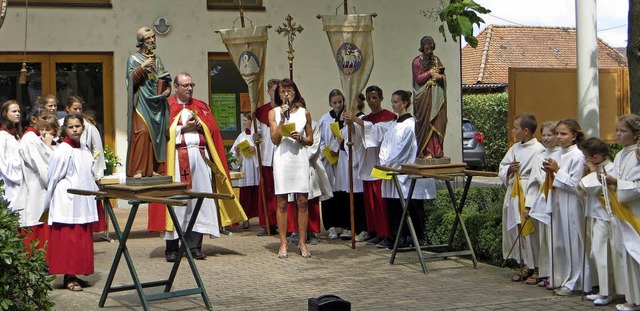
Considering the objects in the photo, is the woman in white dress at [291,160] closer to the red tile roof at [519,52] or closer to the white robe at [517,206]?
the white robe at [517,206]

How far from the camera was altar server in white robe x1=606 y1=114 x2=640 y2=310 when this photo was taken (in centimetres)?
851

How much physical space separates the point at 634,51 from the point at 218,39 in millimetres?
9293

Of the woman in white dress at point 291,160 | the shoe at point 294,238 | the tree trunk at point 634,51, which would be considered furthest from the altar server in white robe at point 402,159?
the tree trunk at point 634,51

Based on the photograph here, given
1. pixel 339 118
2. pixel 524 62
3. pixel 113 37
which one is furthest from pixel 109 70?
pixel 524 62

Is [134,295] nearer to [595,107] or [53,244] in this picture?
[53,244]

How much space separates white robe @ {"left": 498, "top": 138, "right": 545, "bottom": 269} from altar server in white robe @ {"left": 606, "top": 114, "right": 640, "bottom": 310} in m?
1.29

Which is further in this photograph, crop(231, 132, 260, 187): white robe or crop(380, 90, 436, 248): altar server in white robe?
crop(231, 132, 260, 187): white robe

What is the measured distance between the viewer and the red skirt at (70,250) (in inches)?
383

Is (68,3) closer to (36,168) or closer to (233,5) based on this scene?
(233,5)

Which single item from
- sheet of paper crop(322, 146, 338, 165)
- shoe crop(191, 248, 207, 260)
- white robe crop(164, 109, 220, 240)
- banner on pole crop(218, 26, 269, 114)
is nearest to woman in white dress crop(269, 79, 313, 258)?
white robe crop(164, 109, 220, 240)

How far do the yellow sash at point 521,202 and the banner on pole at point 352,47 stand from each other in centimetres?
283

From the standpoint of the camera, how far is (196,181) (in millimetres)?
11789

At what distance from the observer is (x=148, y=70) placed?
9.87 metres

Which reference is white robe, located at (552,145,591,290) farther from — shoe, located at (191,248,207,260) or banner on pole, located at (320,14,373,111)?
shoe, located at (191,248,207,260)
